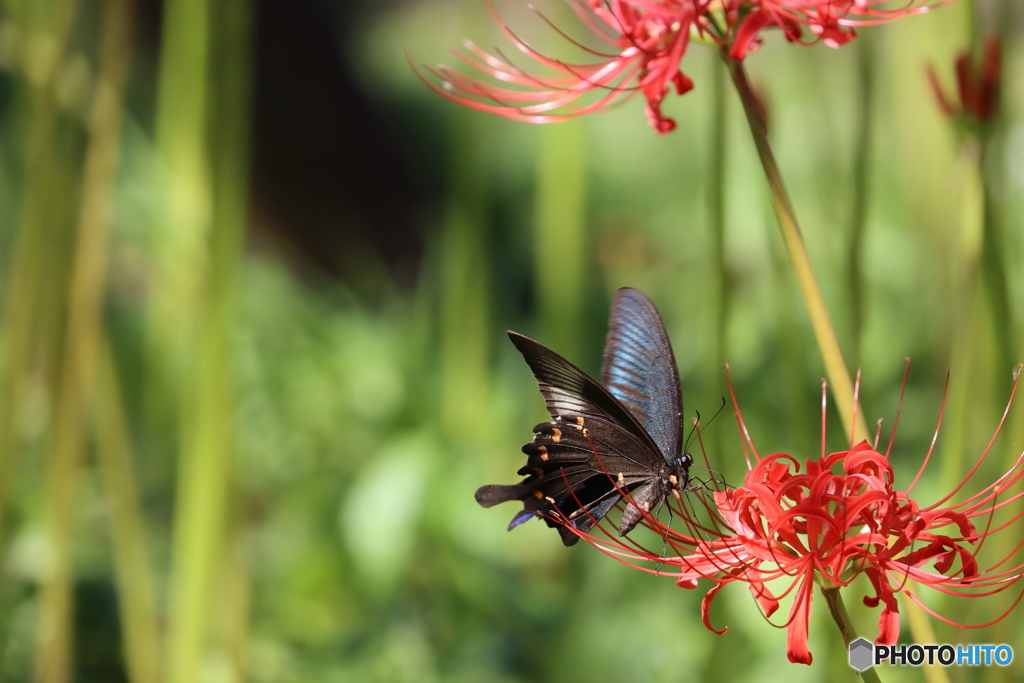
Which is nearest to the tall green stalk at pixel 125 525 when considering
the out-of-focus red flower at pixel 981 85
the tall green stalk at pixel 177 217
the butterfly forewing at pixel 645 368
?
the tall green stalk at pixel 177 217

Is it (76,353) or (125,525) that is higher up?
(76,353)

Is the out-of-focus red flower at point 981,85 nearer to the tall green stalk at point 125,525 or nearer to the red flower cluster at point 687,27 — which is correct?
the red flower cluster at point 687,27

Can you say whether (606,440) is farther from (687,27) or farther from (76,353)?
(76,353)

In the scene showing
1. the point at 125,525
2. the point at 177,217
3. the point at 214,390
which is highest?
the point at 177,217

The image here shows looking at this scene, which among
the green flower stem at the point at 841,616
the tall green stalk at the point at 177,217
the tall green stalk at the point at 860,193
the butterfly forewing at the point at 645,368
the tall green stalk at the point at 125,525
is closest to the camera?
the green flower stem at the point at 841,616

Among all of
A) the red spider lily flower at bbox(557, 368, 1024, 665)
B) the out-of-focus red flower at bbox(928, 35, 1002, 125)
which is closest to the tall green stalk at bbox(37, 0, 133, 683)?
the red spider lily flower at bbox(557, 368, 1024, 665)

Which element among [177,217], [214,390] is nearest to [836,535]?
[214,390]

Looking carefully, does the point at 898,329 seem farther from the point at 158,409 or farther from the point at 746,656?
the point at 158,409
